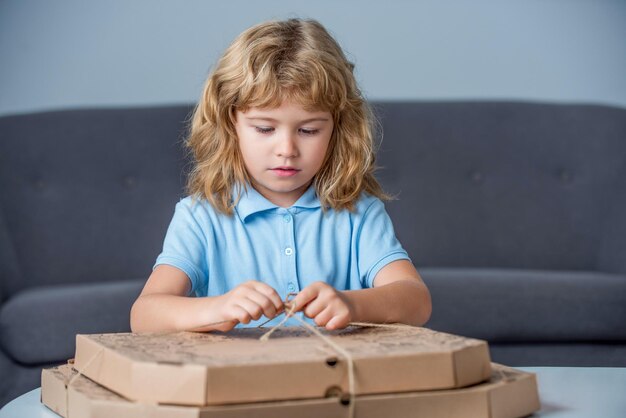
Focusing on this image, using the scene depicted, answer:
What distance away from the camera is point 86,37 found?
10.0 feet

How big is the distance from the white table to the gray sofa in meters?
1.43

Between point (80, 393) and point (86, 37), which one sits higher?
point (86, 37)

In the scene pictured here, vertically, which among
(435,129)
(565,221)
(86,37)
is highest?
(86,37)

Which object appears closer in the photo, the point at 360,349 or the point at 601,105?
the point at 360,349

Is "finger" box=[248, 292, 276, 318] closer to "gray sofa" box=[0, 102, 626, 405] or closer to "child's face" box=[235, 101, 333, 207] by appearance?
"child's face" box=[235, 101, 333, 207]

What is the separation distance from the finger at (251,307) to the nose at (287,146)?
1.25 feet

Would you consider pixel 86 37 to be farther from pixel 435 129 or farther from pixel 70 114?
pixel 435 129

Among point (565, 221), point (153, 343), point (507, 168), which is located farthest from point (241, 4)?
→ point (153, 343)

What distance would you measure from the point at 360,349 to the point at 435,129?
206 centimetres

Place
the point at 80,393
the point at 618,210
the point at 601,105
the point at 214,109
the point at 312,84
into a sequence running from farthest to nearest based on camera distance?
the point at 601,105 → the point at 618,210 → the point at 214,109 → the point at 312,84 → the point at 80,393

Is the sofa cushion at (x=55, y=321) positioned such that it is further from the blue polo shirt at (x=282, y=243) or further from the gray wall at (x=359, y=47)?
the gray wall at (x=359, y=47)

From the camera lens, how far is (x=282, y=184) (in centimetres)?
134

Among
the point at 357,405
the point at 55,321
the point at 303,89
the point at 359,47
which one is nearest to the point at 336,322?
the point at 357,405

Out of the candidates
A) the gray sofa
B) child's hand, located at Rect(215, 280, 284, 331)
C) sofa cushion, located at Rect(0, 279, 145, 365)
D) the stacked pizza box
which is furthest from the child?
the gray sofa
